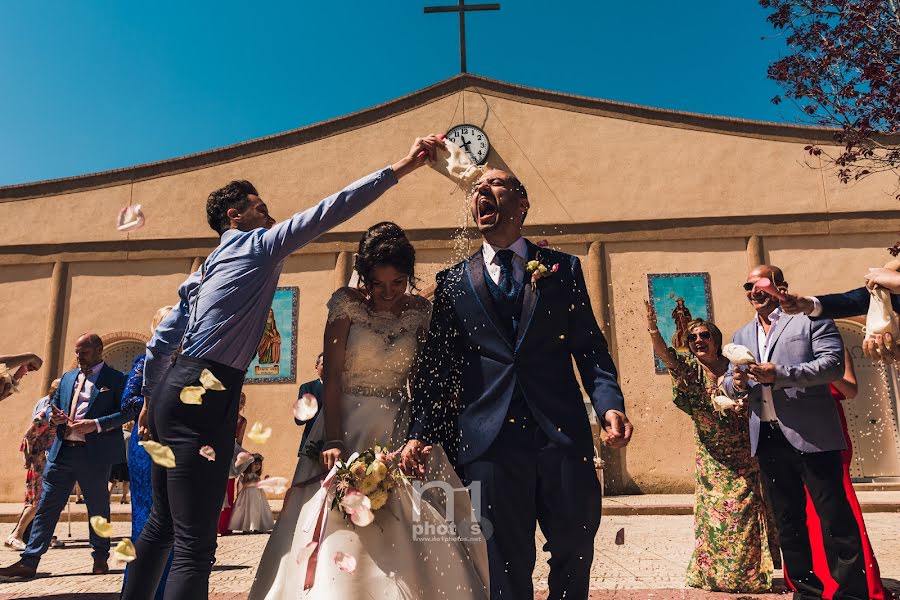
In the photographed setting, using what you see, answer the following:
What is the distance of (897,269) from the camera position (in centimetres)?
299

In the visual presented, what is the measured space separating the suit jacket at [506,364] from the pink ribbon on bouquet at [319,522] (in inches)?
21.4

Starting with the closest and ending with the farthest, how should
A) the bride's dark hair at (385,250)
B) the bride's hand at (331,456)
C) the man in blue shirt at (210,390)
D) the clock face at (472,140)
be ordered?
1. the man in blue shirt at (210,390)
2. the bride's hand at (331,456)
3. the bride's dark hair at (385,250)
4. the clock face at (472,140)

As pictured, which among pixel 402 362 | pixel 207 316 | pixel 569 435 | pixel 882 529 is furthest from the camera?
pixel 882 529

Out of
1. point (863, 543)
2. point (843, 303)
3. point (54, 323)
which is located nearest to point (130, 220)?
point (843, 303)

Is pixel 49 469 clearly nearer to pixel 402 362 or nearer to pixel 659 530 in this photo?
pixel 402 362

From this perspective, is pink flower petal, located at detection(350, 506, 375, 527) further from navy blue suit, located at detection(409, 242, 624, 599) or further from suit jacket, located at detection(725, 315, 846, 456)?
suit jacket, located at detection(725, 315, 846, 456)

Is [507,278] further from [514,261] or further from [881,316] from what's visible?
[881,316]

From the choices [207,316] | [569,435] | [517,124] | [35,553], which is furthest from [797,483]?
[517,124]

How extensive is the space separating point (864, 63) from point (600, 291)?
7.56 metres

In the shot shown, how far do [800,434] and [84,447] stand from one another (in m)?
5.51

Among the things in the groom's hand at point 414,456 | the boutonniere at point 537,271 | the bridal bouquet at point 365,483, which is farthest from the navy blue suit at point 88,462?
the boutonniere at point 537,271

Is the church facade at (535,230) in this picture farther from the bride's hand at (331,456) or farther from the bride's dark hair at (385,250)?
the bride's hand at (331,456)

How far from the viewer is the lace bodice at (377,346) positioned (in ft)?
11.1

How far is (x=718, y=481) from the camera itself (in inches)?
192
